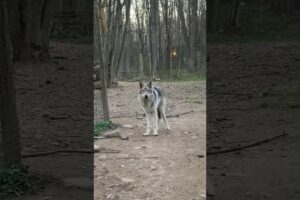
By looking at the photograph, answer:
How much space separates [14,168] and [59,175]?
320 mm

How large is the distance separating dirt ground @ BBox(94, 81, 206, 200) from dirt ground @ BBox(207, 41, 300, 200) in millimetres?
789

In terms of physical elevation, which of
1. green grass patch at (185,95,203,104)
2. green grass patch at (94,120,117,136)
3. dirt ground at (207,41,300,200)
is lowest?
green grass patch at (185,95,203,104)

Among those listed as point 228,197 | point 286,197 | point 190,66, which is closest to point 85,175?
point 228,197

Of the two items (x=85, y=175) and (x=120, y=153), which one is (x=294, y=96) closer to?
(x=85, y=175)

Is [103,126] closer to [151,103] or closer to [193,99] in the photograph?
[151,103]

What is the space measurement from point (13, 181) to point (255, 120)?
175 cm

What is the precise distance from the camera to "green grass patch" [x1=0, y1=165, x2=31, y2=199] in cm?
353

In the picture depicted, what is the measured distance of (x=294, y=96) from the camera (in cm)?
353

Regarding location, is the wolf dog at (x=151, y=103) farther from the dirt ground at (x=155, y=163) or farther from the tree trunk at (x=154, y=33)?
the tree trunk at (x=154, y=33)

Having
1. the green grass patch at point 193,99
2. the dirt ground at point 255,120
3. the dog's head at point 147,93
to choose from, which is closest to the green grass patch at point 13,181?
the dirt ground at point 255,120

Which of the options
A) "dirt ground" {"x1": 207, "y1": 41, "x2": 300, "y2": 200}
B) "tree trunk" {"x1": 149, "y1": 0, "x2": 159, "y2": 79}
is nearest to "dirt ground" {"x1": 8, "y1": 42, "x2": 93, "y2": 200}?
"dirt ground" {"x1": 207, "y1": 41, "x2": 300, "y2": 200}

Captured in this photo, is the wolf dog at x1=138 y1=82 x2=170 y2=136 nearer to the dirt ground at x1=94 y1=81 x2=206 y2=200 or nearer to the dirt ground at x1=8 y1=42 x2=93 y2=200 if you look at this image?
the dirt ground at x1=94 y1=81 x2=206 y2=200

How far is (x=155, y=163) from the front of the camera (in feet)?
18.9

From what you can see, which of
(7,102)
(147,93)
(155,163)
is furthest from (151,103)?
(7,102)
